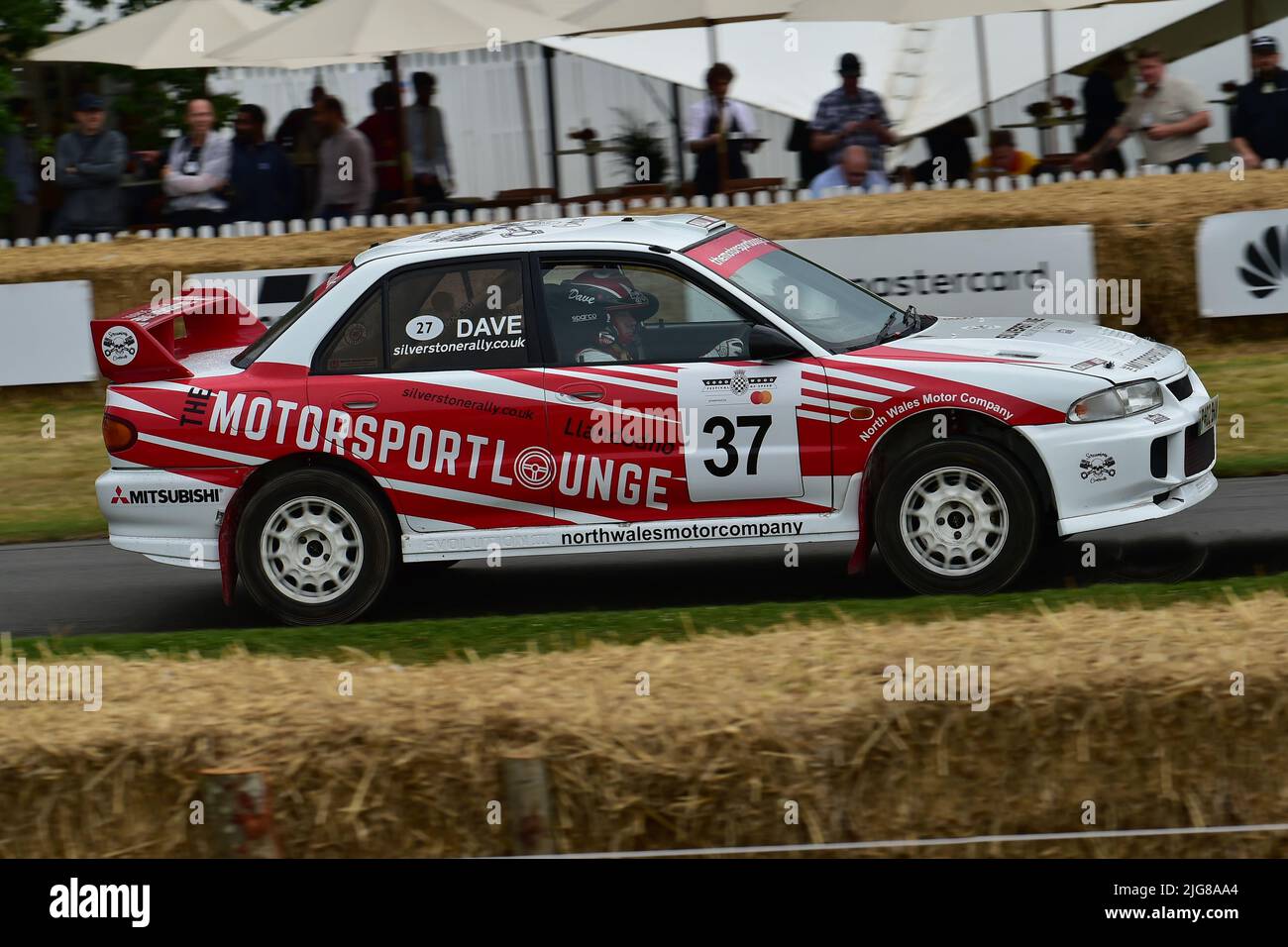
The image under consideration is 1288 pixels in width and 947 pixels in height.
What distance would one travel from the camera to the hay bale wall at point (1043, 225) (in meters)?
12.7

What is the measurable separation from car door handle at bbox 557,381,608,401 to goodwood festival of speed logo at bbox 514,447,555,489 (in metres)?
0.28

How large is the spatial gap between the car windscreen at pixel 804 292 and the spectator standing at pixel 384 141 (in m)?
7.37

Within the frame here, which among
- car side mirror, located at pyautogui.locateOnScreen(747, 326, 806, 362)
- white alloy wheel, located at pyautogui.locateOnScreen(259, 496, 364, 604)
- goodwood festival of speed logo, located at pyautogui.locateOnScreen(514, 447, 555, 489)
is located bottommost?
white alloy wheel, located at pyautogui.locateOnScreen(259, 496, 364, 604)

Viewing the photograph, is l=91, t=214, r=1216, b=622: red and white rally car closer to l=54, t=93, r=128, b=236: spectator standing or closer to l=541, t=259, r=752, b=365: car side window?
l=541, t=259, r=752, b=365: car side window

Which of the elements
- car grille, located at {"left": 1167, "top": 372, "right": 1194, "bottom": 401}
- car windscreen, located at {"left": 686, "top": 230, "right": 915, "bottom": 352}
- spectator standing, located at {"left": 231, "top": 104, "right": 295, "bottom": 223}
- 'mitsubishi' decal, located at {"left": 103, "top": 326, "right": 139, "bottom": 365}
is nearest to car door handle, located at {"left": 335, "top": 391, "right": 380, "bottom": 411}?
'mitsubishi' decal, located at {"left": 103, "top": 326, "right": 139, "bottom": 365}

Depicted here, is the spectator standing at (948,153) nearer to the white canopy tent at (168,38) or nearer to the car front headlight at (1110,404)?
the white canopy tent at (168,38)

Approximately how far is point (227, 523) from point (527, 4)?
28.9ft

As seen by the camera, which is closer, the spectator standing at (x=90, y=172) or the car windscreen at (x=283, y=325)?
the car windscreen at (x=283, y=325)

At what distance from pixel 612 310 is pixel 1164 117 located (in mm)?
7480

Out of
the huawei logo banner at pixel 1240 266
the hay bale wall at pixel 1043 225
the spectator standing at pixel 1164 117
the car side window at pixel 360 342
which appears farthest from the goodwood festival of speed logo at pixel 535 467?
the spectator standing at pixel 1164 117

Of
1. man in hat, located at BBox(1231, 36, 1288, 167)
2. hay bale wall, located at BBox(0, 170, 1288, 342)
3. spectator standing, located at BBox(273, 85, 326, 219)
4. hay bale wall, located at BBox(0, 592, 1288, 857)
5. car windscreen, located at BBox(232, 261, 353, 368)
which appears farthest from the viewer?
spectator standing, located at BBox(273, 85, 326, 219)

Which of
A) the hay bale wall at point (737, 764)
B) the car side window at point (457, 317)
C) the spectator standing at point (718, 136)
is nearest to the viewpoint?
the hay bale wall at point (737, 764)

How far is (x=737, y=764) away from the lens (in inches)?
186

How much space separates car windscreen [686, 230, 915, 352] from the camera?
8.12 m
